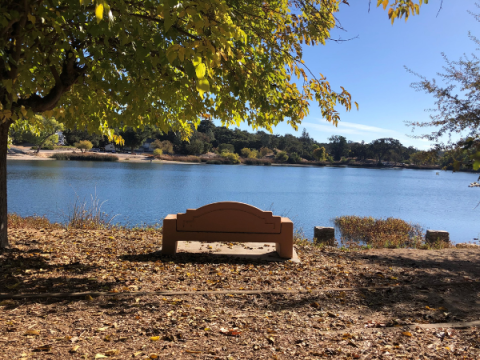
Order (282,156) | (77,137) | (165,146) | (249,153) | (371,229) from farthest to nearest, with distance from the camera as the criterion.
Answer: (282,156)
(249,153)
(165,146)
(77,137)
(371,229)

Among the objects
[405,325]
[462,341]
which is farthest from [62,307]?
[462,341]

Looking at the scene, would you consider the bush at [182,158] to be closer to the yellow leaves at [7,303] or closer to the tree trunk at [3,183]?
the tree trunk at [3,183]

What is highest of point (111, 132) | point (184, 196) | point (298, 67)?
point (298, 67)

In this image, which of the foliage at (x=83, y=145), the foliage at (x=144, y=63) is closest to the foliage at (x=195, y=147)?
the foliage at (x=83, y=145)

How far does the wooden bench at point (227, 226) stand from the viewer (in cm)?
556

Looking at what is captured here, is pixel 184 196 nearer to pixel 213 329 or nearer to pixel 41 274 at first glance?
pixel 41 274

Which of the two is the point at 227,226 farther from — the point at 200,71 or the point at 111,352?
the point at 200,71

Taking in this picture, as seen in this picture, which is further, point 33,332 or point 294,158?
point 294,158

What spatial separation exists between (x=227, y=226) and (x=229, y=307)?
84.1 inches

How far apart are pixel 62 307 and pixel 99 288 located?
22.7 inches

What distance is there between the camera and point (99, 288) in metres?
3.88

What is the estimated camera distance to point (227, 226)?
18.3 feet

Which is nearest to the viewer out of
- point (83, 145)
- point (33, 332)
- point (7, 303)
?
point (33, 332)

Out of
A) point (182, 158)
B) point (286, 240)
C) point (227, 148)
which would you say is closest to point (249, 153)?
point (227, 148)
